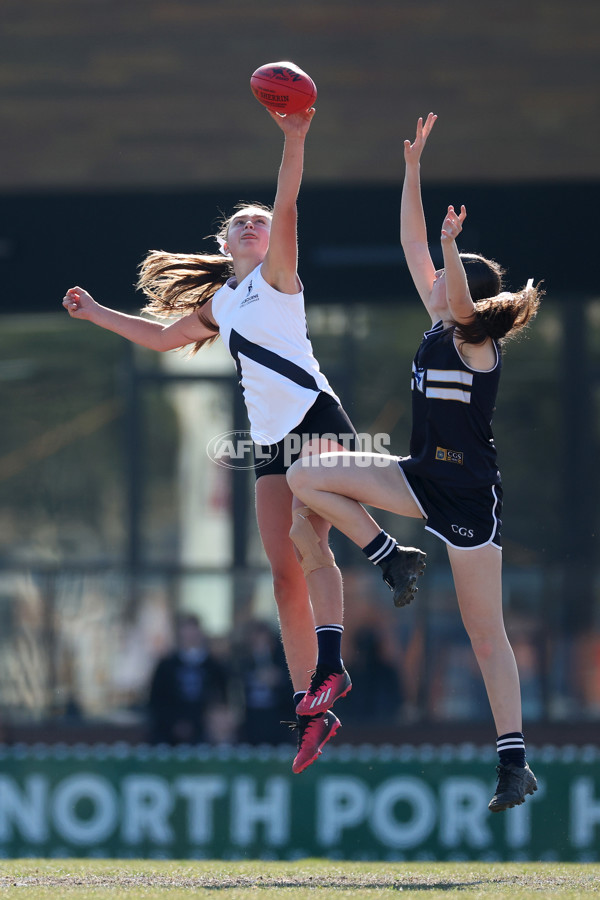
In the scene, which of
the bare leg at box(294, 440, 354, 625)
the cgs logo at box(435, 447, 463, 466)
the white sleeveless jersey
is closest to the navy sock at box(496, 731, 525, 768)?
the bare leg at box(294, 440, 354, 625)

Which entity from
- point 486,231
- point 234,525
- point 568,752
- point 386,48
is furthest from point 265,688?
point 386,48

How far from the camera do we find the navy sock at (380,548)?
5914mm

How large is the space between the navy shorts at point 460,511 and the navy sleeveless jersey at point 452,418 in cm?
5

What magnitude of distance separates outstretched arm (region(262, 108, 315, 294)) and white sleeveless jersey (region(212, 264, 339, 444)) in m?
0.07

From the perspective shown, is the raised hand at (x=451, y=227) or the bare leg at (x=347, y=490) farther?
the bare leg at (x=347, y=490)

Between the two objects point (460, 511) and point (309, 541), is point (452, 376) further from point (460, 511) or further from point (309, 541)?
point (309, 541)

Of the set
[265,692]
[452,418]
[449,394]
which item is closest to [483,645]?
[452,418]

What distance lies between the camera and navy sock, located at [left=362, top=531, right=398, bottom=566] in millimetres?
5914

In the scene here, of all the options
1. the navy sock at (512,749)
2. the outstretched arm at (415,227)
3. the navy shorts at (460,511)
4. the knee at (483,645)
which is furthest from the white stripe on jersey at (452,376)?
the navy sock at (512,749)

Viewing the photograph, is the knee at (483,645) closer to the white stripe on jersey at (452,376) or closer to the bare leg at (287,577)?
the bare leg at (287,577)

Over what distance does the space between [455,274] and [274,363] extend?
96cm

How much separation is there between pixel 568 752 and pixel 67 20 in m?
8.48

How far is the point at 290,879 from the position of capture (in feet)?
22.6

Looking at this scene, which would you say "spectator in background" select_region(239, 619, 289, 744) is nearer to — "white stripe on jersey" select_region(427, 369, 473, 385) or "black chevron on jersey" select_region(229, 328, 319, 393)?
"black chevron on jersey" select_region(229, 328, 319, 393)
